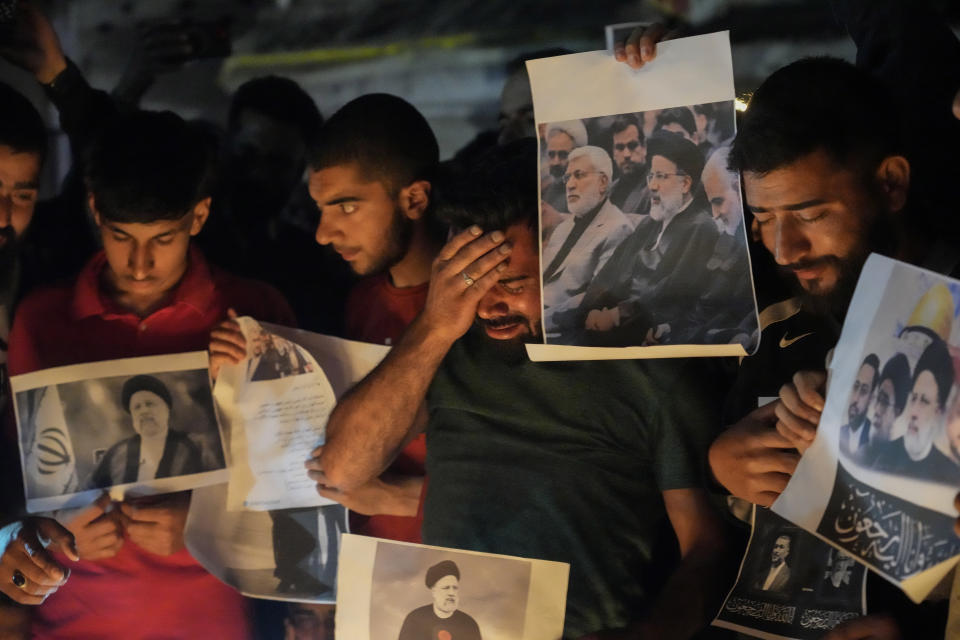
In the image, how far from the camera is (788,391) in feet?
4.08

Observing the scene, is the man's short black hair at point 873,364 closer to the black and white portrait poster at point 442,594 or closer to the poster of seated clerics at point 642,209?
the poster of seated clerics at point 642,209

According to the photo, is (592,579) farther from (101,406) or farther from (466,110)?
(101,406)

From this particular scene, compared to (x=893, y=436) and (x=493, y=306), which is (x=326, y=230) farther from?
(x=893, y=436)

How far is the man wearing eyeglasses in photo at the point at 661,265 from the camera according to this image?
1346 millimetres

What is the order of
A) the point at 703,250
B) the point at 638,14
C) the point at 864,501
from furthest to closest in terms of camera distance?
the point at 638,14 < the point at 703,250 < the point at 864,501

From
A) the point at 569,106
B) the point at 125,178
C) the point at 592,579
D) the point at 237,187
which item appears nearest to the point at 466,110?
the point at 569,106

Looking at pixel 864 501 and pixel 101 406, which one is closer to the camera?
pixel 864 501

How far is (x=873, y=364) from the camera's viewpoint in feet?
3.78

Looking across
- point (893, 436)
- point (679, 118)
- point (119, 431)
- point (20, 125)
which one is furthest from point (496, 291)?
point (20, 125)

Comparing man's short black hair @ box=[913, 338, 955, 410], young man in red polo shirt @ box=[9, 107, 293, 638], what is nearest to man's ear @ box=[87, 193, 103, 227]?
young man in red polo shirt @ box=[9, 107, 293, 638]

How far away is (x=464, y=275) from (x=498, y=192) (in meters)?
0.14

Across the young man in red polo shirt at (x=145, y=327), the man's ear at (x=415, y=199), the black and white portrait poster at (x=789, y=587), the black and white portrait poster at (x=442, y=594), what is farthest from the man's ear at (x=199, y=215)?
the black and white portrait poster at (x=789, y=587)

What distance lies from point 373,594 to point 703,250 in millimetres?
753

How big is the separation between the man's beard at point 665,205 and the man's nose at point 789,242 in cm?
16
